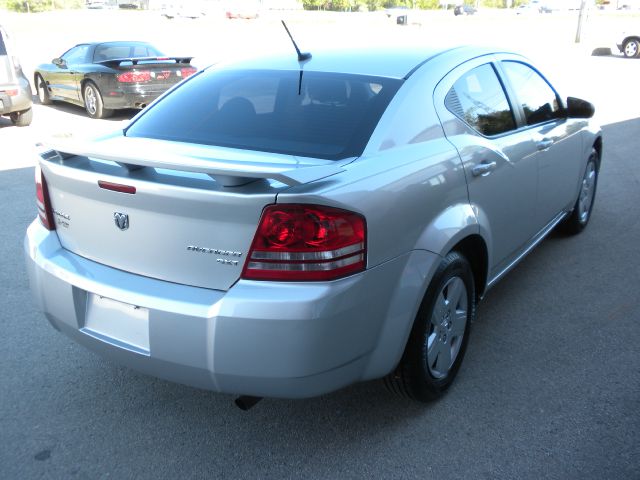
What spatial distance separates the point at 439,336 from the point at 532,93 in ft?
6.65

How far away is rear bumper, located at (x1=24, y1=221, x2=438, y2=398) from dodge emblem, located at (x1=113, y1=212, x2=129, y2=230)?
0.64ft

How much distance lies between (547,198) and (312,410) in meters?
2.21

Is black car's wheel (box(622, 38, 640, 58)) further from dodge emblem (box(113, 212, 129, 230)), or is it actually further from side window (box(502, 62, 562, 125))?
dodge emblem (box(113, 212, 129, 230))

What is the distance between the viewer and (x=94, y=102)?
1186cm

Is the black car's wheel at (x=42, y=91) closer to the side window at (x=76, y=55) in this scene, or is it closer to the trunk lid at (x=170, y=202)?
the side window at (x=76, y=55)

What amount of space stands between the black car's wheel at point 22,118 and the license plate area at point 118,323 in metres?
9.66

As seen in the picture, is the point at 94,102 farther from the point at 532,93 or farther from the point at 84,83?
the point at 532,93

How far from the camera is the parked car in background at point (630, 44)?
23.9 m

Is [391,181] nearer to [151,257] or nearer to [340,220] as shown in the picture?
[340,220]

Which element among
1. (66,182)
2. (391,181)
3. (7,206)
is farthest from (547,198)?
(7,206)

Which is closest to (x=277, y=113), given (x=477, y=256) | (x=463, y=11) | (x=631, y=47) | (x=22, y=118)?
(x=477, y=256)

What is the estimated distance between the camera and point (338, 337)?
2393mm

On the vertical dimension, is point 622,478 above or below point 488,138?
below

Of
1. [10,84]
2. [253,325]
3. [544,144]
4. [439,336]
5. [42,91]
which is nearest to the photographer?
[253,325]
